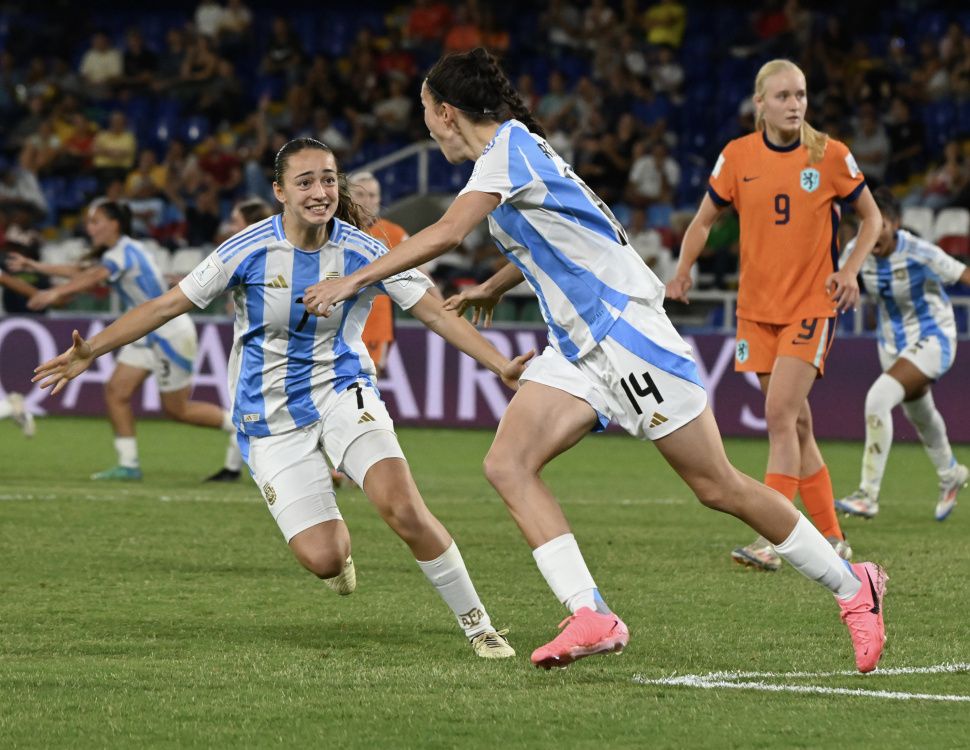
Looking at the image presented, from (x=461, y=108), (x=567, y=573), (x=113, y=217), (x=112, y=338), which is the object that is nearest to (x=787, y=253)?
(x=461, y=108)

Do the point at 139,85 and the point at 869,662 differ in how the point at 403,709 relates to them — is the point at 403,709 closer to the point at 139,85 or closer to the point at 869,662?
the point at 869,662

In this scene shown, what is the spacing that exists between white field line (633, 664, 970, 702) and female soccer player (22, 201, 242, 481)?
654 cm

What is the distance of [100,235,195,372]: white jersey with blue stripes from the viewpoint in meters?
10.7

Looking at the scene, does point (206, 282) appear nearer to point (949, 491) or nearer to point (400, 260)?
point (400, 260)

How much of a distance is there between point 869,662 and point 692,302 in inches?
428

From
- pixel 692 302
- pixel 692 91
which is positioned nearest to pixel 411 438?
pixel 692 302

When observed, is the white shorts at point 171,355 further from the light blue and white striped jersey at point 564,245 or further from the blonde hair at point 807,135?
the light blue and white striped jersey at point 564,245

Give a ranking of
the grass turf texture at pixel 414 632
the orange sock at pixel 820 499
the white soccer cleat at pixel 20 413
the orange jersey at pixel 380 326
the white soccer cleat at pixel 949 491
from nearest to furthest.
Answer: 1. the grass turf texture at pixel 414 632
2. the orange sock at pixel 820 499
3. the white soccer cleat at pixel 949 491
4. the orange jersey at pixel 380 326
5. the white soccer cleat at pixel 20 413

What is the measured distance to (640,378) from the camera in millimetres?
4566

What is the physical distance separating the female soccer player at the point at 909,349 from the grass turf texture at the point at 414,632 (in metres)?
0.28

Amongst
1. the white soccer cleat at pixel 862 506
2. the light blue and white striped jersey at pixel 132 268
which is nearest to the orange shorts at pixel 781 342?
the white soccer cleat at pixel 862 506

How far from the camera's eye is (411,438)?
1403 centimetres

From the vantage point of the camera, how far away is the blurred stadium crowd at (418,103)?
17.5 m

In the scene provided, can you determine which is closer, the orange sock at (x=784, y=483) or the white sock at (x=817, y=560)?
the white sock at (x=817, y=560)
